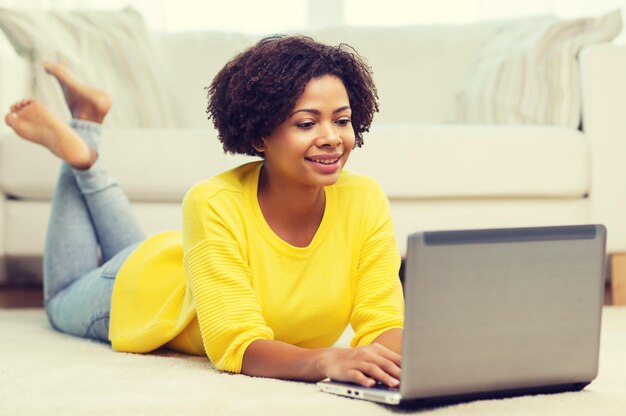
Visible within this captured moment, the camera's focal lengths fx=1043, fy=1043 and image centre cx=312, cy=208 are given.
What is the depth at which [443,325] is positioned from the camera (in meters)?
1.19

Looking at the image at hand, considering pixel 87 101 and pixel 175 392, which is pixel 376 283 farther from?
pixel 87 101

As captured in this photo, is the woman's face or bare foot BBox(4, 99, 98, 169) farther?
bare foot BBox(4, 99, 98, 169)

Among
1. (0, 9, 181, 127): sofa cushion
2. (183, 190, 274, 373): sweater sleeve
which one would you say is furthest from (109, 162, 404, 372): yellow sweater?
(0, 9, 181, 127): sofa cushion

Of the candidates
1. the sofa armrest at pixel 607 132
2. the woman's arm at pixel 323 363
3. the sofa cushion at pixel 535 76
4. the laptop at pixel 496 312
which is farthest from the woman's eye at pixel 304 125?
the sofa cushion at pixel 535 76

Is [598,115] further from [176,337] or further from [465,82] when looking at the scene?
[176,337]

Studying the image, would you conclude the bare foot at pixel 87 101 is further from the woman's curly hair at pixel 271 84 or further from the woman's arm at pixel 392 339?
the woman's arm at pixel 392 339

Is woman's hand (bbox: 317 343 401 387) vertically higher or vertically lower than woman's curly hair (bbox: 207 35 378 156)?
lower

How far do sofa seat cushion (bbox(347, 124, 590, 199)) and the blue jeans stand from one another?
650 mm

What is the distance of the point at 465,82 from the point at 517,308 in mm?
1992

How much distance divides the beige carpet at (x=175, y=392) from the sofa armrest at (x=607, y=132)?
786 millimetres

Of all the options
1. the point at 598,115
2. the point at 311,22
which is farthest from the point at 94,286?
the point at 311,22

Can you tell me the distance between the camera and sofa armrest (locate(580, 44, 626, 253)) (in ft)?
8.53

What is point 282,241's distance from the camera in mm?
1590

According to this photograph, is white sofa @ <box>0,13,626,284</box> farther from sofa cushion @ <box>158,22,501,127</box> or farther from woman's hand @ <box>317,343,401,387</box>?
woman's hand @ <box>317,343,401,387</box>
